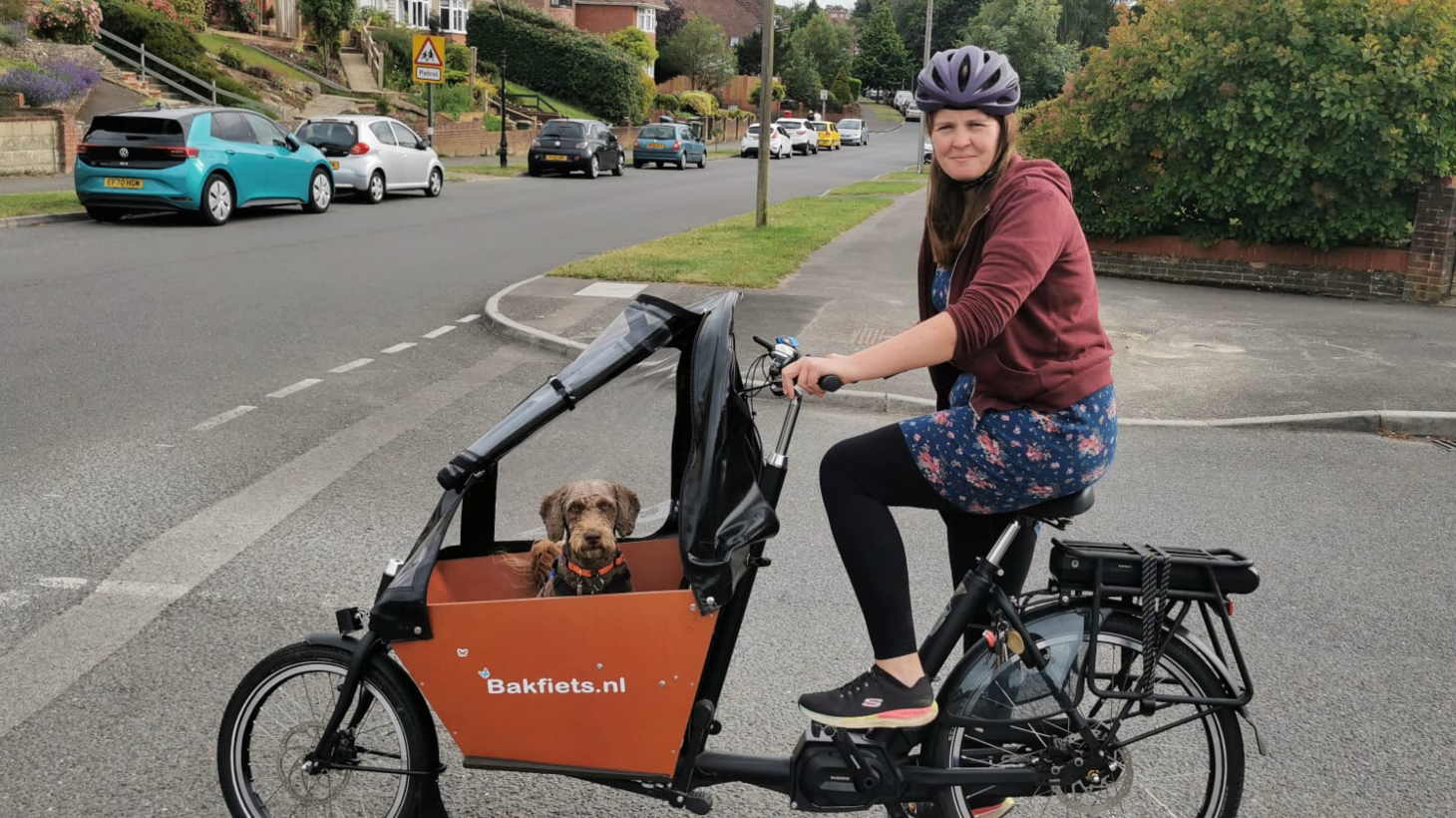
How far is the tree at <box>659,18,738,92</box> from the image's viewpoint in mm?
80125

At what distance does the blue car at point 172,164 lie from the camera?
1716 centimetres

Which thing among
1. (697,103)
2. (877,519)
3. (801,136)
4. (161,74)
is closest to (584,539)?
(877,519)

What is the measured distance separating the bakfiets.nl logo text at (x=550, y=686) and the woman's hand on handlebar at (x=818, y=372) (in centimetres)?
79

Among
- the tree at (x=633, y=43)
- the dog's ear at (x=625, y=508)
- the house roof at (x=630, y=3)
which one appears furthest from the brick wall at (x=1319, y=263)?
the house roof at (x=630, y=3)

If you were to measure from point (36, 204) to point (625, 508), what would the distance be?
1793 centimetres

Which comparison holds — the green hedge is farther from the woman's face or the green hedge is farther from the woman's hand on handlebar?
the woman's hand on handlebar

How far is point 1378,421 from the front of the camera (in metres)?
8.24

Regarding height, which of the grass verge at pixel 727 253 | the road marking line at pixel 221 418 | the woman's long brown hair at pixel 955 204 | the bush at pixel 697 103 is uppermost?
the bush at pixel 697 103

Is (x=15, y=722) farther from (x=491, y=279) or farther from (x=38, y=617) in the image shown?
(x=491, y=279)

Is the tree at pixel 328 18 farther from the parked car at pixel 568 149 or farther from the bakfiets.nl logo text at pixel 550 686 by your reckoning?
the bakfiets.nl logo text at pixel 550 686

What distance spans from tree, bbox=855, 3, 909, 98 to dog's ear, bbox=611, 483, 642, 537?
12362 cm

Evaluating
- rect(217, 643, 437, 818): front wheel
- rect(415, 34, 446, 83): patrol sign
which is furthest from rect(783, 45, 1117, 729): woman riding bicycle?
rect(415, 34, 446, 83): patrol sign

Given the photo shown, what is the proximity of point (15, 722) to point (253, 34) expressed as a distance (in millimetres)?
43031

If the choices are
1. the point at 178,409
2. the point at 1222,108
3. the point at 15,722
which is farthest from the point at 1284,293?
the point at 15,722
